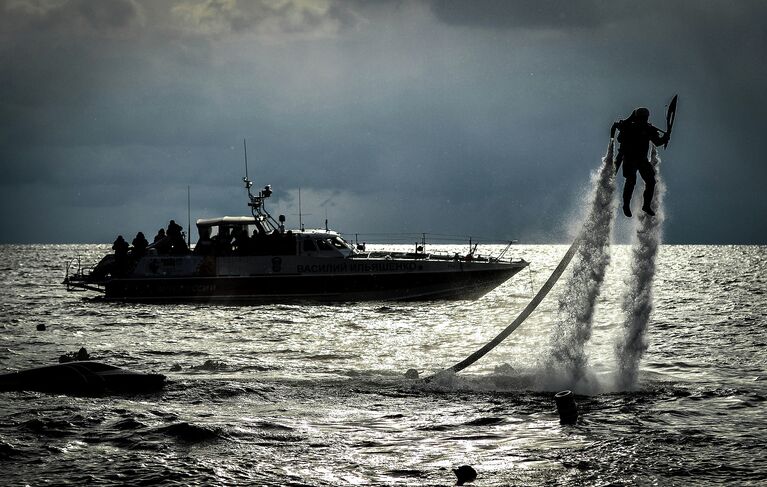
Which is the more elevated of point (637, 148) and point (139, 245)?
point (637, 148)

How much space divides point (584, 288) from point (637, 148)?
4002mm

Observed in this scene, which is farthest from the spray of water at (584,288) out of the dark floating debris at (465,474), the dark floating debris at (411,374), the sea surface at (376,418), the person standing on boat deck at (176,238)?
the person standing on boat deck at (176,238)

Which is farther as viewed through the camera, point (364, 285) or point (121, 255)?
point (121, 255)

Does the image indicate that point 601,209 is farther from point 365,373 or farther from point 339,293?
point 339,293

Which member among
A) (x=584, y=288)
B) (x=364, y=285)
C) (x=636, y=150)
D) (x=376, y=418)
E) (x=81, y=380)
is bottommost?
(x=376, y=418)

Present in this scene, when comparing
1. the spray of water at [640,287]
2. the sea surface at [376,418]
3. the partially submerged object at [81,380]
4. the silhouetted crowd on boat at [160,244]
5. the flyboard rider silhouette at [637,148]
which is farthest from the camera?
the silhouetted crowd on boat at [160,244]

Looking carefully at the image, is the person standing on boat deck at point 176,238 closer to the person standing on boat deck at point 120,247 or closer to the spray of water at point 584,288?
the person standing on boat deck at point 120,247

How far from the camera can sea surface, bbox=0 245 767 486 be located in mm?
10867

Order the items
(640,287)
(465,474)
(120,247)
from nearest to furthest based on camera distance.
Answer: (465,474), (640,287), (120,247)

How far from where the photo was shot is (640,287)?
15.9 metres

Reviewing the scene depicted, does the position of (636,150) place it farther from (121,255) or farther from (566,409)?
(121,255)

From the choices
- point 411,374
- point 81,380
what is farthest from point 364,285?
point 81,380

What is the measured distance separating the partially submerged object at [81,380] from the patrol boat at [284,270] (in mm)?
19991

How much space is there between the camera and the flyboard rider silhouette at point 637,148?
525 inches
